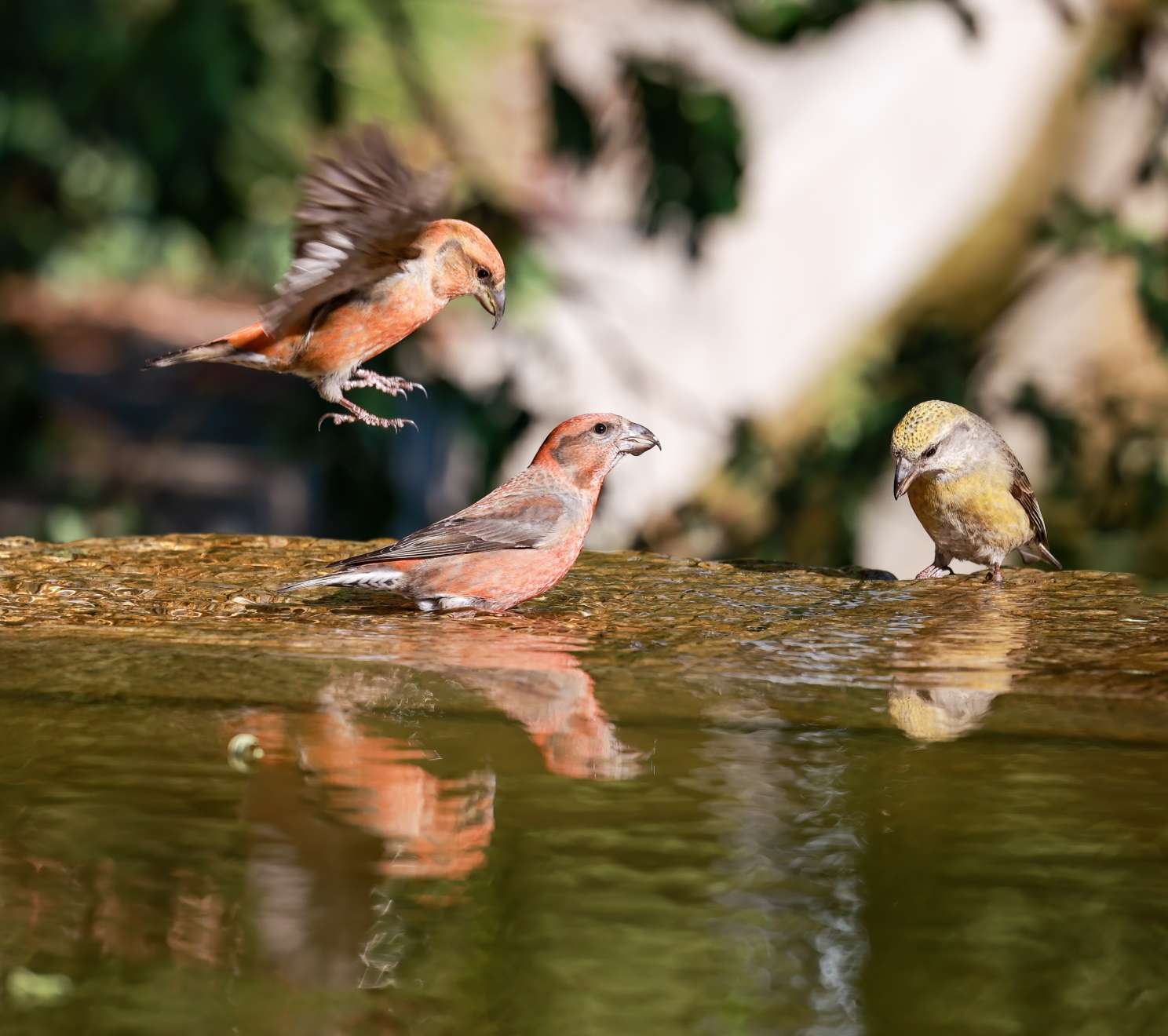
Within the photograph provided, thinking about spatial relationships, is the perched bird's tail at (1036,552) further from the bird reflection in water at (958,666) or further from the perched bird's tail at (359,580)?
the perched bird's tail at (359,580)

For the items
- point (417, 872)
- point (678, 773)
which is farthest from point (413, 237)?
point (417, 872)

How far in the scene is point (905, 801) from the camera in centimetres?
200

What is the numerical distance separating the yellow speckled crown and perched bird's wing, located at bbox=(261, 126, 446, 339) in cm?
127

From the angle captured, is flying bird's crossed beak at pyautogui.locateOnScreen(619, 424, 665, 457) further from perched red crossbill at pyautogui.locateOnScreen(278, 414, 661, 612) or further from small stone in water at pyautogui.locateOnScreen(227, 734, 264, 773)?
small stone in water at pyautogui.locateOnScreen(227, 734, 264, 773)

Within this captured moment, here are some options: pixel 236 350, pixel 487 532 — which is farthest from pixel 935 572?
pixel 236 350

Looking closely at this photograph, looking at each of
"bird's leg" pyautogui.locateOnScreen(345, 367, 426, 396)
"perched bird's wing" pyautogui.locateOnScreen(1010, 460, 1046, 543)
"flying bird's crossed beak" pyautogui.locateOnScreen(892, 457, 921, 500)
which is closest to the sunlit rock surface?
"bird's leg" pyautogui.locateOnScreen(345, 367, 426, 396)

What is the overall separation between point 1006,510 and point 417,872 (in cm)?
247

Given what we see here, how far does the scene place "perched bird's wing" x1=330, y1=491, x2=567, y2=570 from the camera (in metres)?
3.13

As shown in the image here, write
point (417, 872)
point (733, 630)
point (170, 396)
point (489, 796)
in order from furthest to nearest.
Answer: point (170, 396) → point (733, 630) → point (489, 796) → point (417, 872)

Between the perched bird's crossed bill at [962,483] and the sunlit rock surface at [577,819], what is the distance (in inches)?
30.7

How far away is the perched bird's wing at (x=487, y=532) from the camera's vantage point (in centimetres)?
313

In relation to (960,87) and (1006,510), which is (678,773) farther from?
(960,87)

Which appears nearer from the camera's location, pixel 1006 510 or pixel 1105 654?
pixel 1105 654

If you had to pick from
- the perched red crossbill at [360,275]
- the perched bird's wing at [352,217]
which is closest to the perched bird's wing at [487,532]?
the perched red crossbill at [360,275]
